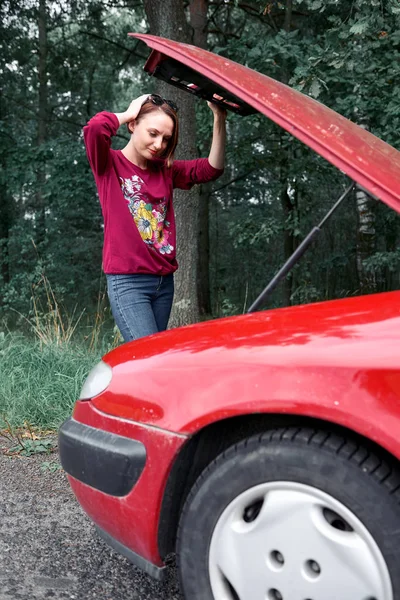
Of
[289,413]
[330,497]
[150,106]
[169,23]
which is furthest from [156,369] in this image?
[169,23]

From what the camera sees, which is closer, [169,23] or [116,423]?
[116,423]

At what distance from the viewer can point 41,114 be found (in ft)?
43.6

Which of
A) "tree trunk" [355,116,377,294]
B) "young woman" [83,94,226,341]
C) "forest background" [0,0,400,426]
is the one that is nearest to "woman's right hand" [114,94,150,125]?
"young woman" [83,94,226,341]

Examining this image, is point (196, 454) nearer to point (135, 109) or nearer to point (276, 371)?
point (276, 371)

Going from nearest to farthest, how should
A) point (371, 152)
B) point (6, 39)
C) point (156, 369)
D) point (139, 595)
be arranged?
point (156, 369), point (371, 152), point (139, 595), point (6, 39)

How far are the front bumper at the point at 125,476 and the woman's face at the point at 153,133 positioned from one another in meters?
1.25

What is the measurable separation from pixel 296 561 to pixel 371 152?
3.77ft

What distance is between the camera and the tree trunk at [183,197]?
20.1ft

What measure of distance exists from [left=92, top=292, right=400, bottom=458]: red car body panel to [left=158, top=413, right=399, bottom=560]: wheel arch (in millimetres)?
89

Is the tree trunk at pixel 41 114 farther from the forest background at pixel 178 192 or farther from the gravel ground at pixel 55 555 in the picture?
the gravel ground at pixel 55 555

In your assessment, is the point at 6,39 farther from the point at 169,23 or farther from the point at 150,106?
the point at 150,106

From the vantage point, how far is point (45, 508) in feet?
9.27

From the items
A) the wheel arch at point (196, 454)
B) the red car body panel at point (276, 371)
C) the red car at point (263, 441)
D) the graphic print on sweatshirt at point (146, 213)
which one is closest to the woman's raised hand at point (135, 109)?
the graphic print on sweatshirt at point (146, 213)

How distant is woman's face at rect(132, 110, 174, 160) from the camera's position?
258 centimetres
